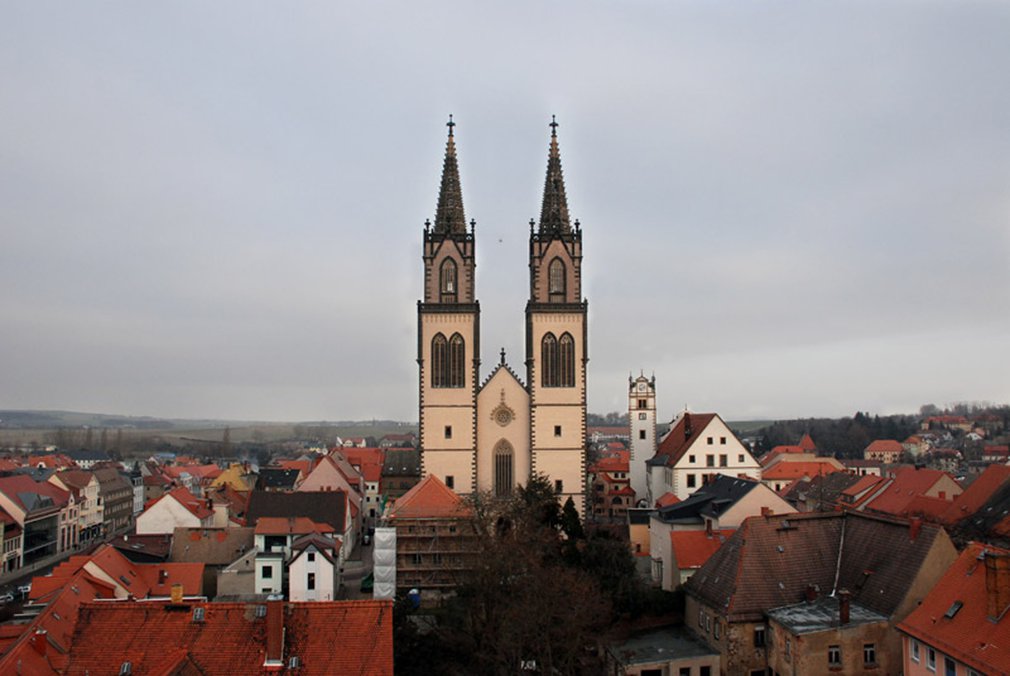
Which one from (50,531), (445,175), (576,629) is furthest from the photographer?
(50,531)

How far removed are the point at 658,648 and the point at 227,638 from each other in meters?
15.8

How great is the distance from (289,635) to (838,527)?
2099 cm

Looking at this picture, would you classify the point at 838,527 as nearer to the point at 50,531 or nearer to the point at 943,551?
the point at 943,551

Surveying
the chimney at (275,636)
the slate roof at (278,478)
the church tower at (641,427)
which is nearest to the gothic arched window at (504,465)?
the church tower at (641,427)

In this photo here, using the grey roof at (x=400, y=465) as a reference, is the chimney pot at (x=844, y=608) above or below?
below

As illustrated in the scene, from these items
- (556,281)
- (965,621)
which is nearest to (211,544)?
(556,281)

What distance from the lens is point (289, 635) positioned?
22391mm

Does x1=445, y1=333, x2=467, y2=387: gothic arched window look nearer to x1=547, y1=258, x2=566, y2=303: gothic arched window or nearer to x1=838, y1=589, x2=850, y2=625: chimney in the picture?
x1=547, y1=258, x2=566, y2=303: gothic arched window

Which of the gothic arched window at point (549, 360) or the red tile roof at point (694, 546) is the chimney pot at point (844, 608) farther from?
the gothic arched window at point (549, 360)

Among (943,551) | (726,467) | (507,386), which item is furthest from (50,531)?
(943,551)

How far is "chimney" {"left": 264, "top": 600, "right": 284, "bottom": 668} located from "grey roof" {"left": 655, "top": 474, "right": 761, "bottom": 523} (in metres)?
25.2

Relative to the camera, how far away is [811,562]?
1200 inches

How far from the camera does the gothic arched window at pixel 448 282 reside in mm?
51594

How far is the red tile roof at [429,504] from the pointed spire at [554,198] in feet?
59.1
